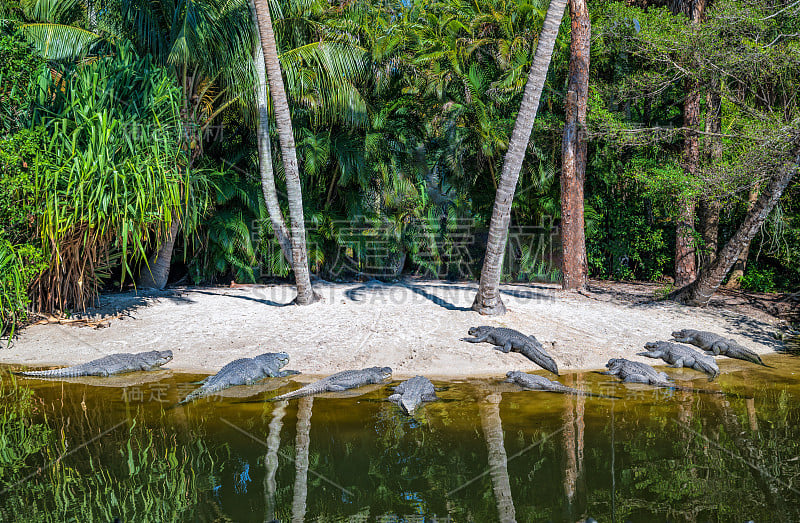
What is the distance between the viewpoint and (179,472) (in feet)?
15.3

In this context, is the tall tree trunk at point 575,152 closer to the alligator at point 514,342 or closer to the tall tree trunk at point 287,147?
the alligator at point 514,342

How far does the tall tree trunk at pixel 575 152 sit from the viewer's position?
11930 mm

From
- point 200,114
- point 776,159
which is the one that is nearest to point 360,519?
point 776,159

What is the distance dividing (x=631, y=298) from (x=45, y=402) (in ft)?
33.8

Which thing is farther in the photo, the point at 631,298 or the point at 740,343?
the point at 631,298

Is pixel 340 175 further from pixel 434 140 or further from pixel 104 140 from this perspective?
pixel 104 140

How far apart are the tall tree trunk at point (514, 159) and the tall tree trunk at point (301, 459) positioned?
4.19 meters

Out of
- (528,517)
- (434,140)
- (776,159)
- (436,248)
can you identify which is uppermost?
(434,140)

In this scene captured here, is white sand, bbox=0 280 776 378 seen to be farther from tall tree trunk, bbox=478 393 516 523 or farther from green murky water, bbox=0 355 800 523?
tall tree trunk, bbox=478 393 516 523

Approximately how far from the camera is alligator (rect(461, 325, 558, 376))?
7.84 meters

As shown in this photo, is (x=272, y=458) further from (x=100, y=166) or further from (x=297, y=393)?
(x=100, y=166)

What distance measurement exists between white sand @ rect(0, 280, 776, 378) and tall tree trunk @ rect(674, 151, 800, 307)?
→ 353mm

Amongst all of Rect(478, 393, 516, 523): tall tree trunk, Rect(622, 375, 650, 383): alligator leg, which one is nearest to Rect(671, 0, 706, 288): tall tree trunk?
Rect(622, 375, 650, 383): alligator leg

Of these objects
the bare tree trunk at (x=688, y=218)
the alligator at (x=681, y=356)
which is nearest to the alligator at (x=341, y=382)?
the alligator at (x=681, y=356)
